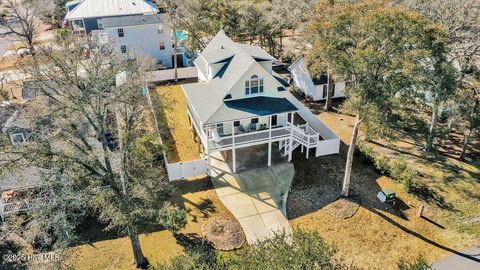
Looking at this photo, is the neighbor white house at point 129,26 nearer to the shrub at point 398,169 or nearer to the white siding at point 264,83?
the white siding at point 264,83

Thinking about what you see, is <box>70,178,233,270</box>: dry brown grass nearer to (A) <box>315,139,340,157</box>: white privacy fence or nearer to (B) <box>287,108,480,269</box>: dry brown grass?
(B) <box>287,108,480,269</box>: dry brown grass

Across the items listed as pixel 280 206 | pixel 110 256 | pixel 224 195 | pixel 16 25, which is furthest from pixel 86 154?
pixel 16 25

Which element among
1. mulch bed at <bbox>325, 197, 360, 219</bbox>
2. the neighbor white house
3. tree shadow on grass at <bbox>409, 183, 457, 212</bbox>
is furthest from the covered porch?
the neighbor white house

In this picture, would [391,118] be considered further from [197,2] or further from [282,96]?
[197,2]

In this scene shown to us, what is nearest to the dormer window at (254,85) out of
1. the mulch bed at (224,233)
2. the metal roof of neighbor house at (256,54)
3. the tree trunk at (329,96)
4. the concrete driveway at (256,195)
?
the metal roof of neighbor house at (256,54)

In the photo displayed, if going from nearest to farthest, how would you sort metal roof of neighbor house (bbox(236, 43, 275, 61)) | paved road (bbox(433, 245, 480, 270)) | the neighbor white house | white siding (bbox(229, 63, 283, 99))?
1. paved road (bbox(433, 245, 480, 270))
2. white siding (bbox(229, 63, 283, 99))
3. metal roof of neighbor house (bbox(236, 43, 275, 61))
4. the neighbor white house

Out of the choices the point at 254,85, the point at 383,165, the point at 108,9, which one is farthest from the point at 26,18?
the point at 383,165

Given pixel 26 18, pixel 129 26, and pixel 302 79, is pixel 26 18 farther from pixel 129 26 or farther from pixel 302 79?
pixel 302 79
